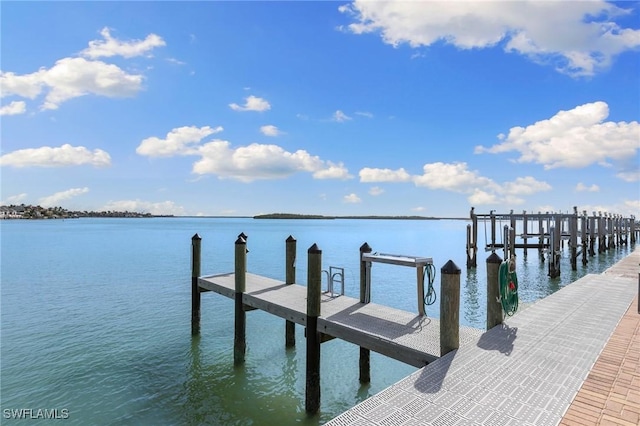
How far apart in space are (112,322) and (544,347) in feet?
51.6

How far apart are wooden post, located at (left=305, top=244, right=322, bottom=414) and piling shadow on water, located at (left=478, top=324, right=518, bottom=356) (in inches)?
137

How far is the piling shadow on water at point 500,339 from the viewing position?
604 centimetres

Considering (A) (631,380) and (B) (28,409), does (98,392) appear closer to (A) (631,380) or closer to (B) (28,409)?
(B) (28,409)

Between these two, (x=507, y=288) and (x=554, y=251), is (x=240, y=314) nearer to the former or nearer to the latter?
(x=507, y=288)

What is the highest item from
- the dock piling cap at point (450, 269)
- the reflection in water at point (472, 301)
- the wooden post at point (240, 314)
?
the dock piling cap at point (450, 269)

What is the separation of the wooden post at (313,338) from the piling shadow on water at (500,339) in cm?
348

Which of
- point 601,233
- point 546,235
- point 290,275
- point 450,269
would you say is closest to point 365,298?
point 290,275

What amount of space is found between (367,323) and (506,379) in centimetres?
339

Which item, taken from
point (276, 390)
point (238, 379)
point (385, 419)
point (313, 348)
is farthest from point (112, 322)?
point (385, 419)

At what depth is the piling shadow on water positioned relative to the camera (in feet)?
19.8

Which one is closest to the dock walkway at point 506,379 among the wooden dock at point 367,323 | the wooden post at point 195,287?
the wooden dock at point 367,323

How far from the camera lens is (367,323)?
795cm

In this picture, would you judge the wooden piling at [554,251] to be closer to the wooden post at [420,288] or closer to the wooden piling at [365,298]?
the wooden piling at [365,298]

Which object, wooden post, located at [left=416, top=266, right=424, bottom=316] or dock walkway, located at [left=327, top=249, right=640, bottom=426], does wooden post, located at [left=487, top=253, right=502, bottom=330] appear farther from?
wooden post, located at [left=416, top=266, right=424, bottom=316]
